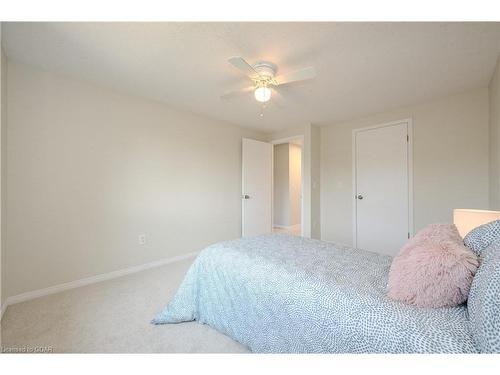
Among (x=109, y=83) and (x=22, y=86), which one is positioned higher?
(x=109, y=83)

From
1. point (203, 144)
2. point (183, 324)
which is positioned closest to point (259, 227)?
point (203, 144)

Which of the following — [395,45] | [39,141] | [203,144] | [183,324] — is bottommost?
[183,324]

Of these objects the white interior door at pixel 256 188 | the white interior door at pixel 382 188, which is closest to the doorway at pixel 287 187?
the white interior door at pixel 256 188

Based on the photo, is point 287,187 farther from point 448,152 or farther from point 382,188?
point 448,152

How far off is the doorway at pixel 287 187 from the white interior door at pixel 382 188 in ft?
7.33

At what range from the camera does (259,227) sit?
4.09 m

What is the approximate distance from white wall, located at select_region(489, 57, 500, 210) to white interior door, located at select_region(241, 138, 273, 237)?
117 inches

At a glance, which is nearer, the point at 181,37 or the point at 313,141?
the point at 181,37

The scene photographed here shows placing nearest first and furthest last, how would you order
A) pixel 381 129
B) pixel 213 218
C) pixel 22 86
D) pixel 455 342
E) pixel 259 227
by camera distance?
1. pixel 455 342
2. pixel 22 86
3. pixel 381 129
4. pixel 213 218
5. pixel 259 227

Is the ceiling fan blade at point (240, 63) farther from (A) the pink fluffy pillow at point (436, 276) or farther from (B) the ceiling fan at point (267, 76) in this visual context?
(A) the pink fluffy pillow at point (436, 276)

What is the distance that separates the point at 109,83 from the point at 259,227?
3.12m

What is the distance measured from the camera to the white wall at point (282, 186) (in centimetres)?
564

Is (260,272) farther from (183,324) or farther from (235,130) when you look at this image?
(235,130)

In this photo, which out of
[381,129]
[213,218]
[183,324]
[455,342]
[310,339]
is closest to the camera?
[455,342]
